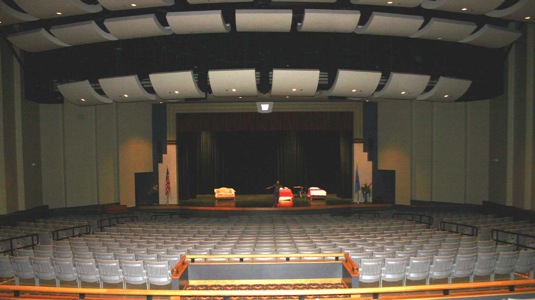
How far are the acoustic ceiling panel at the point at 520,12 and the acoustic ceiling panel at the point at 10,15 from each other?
16.0 meters

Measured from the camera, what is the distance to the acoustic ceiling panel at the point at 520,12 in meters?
11.4

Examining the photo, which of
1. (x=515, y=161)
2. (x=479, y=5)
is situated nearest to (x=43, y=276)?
(x=479, y=5)

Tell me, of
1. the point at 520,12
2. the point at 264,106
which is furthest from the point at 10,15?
the point at 520,12

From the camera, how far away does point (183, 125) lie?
21984 mm

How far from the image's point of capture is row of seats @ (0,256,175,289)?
7.05 m

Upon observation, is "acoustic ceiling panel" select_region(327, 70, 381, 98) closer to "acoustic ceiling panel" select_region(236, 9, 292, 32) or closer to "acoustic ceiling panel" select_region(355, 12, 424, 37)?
"acoustic ceiling panel" select_region(355, 12, 424, 37)

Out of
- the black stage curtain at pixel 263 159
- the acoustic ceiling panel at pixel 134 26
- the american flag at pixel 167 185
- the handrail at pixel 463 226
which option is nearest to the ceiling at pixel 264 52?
the acoustic ceiling panel at pixel 134 26

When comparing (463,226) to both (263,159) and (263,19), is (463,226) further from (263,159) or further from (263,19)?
(263,159)

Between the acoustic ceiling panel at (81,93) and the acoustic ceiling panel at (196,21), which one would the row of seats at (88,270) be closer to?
the acoustic ceiling panel at (196,21)

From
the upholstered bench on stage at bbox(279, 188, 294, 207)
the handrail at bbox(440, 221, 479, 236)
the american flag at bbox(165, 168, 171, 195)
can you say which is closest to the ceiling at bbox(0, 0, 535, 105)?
the handrail at bbox(440, 221, 479, 236)

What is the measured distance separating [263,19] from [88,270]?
30.0 ft

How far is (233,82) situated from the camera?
14672 mm

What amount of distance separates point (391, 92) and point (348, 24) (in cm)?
479

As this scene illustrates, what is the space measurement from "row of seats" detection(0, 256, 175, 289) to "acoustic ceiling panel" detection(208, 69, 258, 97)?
8.54m
